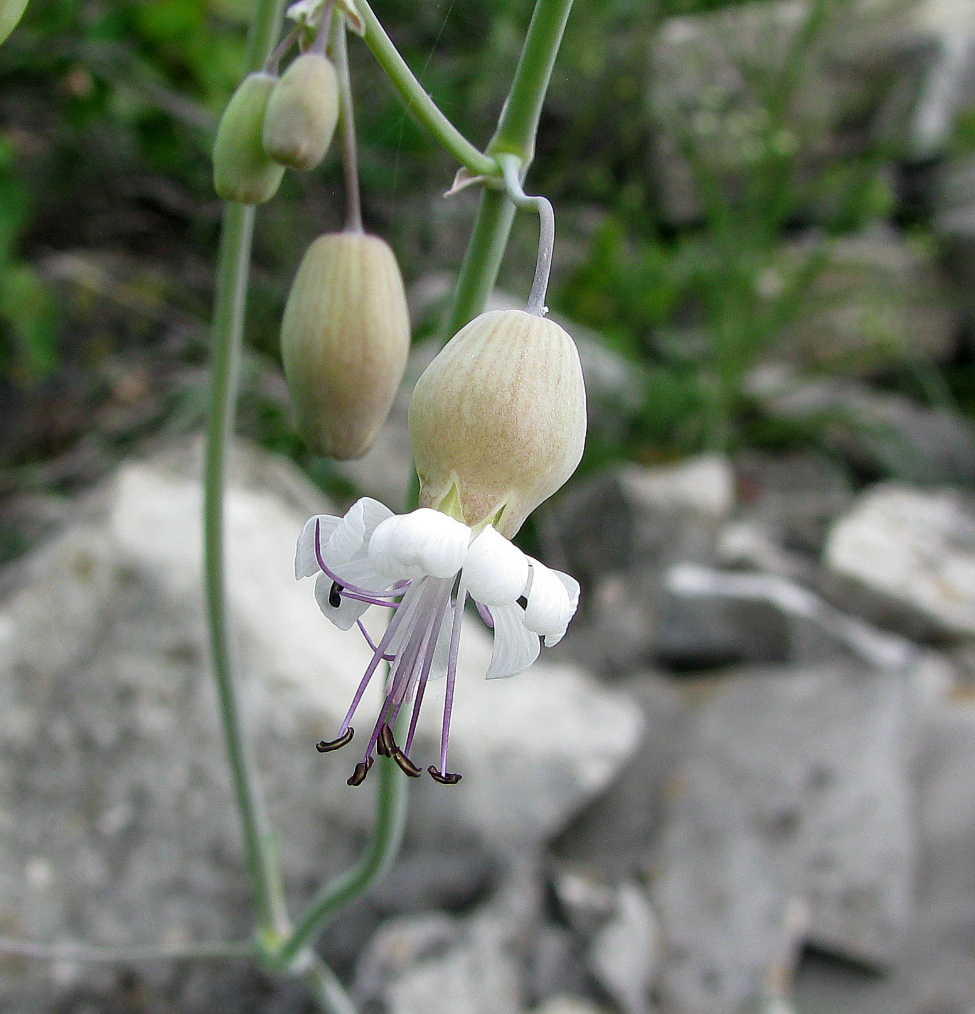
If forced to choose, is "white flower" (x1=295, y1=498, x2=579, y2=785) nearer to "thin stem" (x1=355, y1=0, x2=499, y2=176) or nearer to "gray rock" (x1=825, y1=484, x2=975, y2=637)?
"thin stem" (x1=355, y1=0, x2=499, y2=176)

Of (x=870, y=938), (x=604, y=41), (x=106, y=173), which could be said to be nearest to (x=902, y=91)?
(x=604, y=41)

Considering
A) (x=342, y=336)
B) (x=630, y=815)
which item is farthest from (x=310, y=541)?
(x=630, y=815)

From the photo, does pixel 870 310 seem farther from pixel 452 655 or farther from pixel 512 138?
pixel 452 655

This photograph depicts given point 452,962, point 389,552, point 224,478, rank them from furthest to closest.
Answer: point 452,962, point 224,478, point 389,552

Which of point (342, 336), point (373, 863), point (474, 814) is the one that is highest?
point (342, 336)

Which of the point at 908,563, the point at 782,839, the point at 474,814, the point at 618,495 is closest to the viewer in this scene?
the point at 474,814

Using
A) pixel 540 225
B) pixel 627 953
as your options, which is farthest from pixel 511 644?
pixel 627 953

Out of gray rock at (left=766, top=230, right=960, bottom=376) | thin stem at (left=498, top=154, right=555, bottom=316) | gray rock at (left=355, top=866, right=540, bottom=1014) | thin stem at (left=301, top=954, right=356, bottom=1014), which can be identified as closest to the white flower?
thin stem at (left=498, top=154, right=555, bottom=316)

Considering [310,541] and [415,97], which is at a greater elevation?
[415,97]

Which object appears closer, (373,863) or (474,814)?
(373,863)
